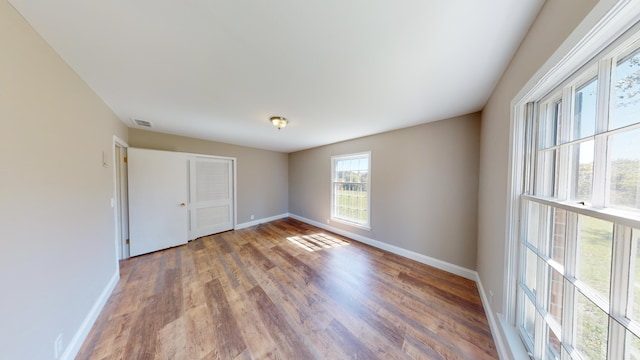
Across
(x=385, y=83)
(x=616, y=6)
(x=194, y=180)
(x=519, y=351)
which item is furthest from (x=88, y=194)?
(x=519, y=351)

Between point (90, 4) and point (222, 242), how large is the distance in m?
3.66

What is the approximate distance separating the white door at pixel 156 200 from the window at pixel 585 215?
4.72 m

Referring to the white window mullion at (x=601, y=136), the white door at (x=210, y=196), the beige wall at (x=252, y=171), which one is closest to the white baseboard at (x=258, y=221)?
the beige wall at (x=252, y=171)

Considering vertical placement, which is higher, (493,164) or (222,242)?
(493,164)

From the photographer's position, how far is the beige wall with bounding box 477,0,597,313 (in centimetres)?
82

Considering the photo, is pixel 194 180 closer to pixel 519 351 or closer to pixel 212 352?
pixel 212 352

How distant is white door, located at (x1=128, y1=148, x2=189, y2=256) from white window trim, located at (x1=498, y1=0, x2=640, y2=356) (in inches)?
183

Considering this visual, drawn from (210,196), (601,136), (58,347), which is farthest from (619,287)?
(210,196)

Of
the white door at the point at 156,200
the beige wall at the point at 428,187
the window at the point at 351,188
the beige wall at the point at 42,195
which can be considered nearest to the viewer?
the beige wall at the point at 42,195

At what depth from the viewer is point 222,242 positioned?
3709 mm

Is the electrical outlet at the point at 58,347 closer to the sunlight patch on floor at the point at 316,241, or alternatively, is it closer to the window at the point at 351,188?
the sunlight patch on floor at the point at 316,241

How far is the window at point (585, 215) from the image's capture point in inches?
23.9

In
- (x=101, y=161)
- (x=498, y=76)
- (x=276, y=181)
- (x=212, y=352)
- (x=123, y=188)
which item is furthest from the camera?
(x=276, y=181)

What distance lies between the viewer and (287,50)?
1.26 m
